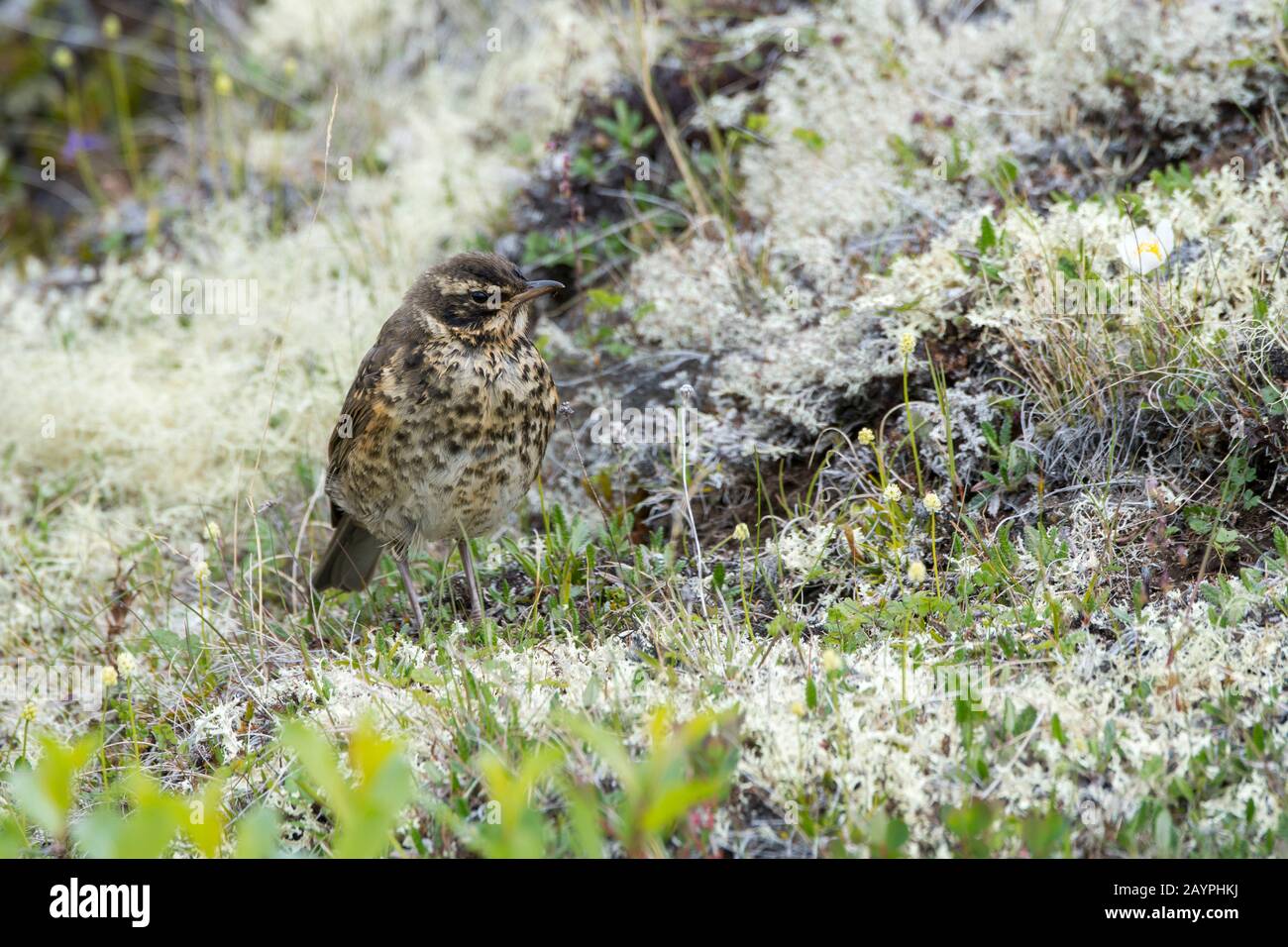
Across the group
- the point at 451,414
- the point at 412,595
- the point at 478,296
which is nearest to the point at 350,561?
the point at 412,595

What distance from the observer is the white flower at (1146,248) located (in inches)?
172

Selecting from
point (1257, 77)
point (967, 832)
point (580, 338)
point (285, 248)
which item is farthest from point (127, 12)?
point (967, 832)

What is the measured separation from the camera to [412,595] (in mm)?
4621

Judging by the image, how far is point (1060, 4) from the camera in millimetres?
6129

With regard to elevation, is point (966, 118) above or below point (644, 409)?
above

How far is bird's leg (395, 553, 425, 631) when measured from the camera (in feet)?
14.8

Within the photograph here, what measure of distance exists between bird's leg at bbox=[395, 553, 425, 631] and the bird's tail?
0.31 metres

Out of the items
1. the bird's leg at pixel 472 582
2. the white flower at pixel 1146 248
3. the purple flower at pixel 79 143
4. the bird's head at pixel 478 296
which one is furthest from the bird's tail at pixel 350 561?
the purple flower at pixel 79 143

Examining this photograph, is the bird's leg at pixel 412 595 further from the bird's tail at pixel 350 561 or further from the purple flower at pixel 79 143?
the purple flower at pixel 79 143

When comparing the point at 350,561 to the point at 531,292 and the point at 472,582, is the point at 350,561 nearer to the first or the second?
the point at 472,582

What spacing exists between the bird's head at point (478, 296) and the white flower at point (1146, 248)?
1974 millimetres

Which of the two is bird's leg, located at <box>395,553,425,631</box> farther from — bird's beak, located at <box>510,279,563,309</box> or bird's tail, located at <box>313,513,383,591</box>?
bird's beak, located at <box>510,279,563,309</box>

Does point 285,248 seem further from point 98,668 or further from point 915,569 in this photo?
point 915,569

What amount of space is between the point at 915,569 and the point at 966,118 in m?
2.89
